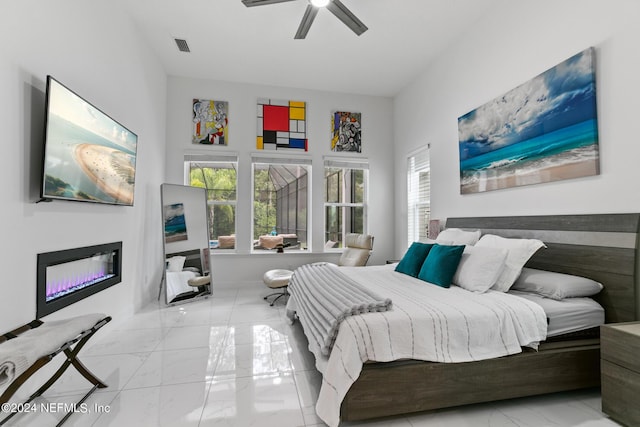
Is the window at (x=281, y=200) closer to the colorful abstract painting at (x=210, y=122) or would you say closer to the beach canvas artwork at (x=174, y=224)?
the colorful abstract painting at (x=210, y=122)

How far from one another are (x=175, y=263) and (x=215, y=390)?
251 centimetres

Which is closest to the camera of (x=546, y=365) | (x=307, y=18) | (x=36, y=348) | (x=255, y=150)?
(x=36, y=348)

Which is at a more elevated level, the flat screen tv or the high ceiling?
the high ceiling

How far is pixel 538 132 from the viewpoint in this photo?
2.57m

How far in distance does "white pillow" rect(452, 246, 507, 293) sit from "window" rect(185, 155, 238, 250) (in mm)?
3642

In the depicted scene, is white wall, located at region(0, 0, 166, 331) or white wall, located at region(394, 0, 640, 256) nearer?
white wall, located at region(0, 0, 166, 331)

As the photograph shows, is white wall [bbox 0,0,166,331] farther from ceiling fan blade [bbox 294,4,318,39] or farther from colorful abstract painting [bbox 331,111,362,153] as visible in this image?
colorful abstract painting [bbox 331,111,362,153]

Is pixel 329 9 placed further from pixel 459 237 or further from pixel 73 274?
pixel 73 274

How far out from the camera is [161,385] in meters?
2.04

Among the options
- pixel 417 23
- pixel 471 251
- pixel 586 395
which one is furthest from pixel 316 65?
pixel 586 395

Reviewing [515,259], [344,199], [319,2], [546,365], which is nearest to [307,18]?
[319,2]

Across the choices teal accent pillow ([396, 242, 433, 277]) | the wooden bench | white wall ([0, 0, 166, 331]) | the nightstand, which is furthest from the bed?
white wall ([0, 0, 166, 331])

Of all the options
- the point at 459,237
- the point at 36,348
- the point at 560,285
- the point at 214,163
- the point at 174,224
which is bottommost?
the point at 36,348

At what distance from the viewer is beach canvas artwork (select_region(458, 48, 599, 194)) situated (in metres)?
2.22
